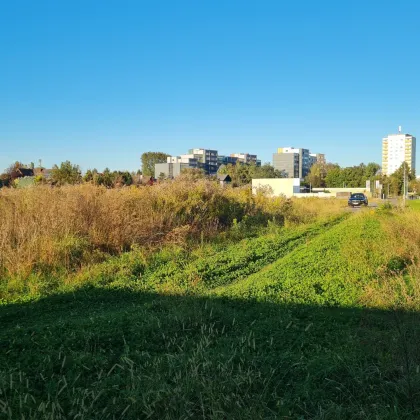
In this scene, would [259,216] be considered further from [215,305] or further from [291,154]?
[291,154]

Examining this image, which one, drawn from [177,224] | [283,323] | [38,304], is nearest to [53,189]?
[177,224]

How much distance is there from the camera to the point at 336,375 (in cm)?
367

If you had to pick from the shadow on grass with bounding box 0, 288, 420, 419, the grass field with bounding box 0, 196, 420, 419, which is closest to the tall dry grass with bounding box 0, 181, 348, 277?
the grass field with bounding box 0, 196, 420, 419

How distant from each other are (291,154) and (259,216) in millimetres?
131460

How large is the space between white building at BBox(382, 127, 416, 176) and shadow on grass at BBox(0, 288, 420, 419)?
115129 mm

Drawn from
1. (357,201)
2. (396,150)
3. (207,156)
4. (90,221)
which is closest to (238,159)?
(207,156)

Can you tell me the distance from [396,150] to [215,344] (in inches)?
4765

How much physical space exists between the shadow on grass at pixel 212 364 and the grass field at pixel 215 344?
0.05 feet

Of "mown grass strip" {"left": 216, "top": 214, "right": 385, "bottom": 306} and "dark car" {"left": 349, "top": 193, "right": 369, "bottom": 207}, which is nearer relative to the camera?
"mown grass strip" {"left": 216, "top": 214, "right": 385, "bottom": 306}

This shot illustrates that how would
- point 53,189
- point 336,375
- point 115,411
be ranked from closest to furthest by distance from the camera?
point 115,411 → point 336,375 → point 53,189

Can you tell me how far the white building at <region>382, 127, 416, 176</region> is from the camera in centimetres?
10962

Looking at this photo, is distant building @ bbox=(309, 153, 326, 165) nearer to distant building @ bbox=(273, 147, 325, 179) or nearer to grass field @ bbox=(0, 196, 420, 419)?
distant building @ bbox=(273, 147, 325, 179)

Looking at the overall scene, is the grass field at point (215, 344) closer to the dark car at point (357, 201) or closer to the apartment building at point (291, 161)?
the dark car at point (357, 201)

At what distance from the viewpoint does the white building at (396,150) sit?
10962 centimetres
